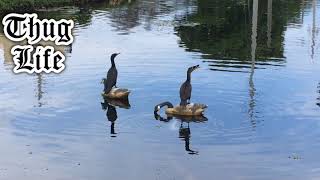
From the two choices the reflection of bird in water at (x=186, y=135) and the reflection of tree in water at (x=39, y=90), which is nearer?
the reflection of bird in water at (x=186, y=135)

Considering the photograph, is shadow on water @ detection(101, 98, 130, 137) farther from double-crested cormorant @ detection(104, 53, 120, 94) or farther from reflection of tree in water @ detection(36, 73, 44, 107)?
reflection of tree in water @ detection(36, 73, 44, 107)

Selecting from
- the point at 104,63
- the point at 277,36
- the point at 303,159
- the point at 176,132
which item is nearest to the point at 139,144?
the point at 176,132

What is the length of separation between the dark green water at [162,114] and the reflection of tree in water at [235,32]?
16cm

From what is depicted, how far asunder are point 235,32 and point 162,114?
21.8 metres

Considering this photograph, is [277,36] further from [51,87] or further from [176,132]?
[176,132]

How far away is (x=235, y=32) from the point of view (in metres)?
40.2

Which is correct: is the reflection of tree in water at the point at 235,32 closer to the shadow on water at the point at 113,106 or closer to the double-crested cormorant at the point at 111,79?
the double-crested cormorant at the point at 111,79

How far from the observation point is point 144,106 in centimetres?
2038

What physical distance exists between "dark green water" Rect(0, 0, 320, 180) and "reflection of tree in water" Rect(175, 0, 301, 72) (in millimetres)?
165

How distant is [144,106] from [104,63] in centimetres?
820

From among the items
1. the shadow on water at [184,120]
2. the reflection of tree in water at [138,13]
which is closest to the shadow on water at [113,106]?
the shadow on water at [184,120]

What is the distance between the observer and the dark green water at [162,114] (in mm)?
14875

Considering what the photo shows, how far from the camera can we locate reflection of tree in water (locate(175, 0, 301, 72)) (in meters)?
29.6

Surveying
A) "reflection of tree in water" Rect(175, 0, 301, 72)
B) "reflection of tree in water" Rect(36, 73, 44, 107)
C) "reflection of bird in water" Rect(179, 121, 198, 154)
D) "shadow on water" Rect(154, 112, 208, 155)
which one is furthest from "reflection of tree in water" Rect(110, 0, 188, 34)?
"reflection of bird in water" Rect(179, 121, 198, 154)
